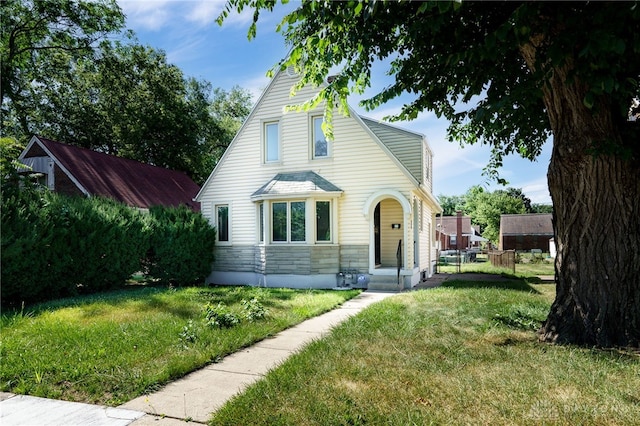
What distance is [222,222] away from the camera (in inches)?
621

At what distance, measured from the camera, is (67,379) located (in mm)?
4312

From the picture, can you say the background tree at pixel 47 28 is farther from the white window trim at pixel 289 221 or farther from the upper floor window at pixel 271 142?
the white window trim at pixel 289 221

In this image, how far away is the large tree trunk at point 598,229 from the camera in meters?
5.20

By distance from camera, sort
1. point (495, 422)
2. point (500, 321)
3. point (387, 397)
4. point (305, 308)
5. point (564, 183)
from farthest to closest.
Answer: point (305, 308) < point (500, 321) < point (564, 183) < point (387, 397) < point (495, 422)

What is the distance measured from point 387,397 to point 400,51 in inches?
252

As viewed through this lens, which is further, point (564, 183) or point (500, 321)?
point (500, 321)

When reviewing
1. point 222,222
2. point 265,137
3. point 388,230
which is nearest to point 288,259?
point 222,222

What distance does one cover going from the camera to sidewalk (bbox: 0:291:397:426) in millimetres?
3418

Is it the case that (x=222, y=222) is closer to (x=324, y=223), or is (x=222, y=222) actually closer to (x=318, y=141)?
(x=324, y=223)

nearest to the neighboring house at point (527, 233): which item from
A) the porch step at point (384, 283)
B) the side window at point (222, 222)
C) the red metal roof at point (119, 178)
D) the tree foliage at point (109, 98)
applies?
the tree foliage at point (109, 98)

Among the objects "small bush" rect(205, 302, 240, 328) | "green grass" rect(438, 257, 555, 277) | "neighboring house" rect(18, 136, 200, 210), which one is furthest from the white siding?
"green grass" rect(438, 257, 555, 277)

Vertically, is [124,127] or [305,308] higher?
[124,127]

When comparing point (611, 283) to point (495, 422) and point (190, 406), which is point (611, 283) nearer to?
point (495, 422)

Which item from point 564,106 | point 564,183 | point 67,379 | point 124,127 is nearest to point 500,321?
point 564,183
